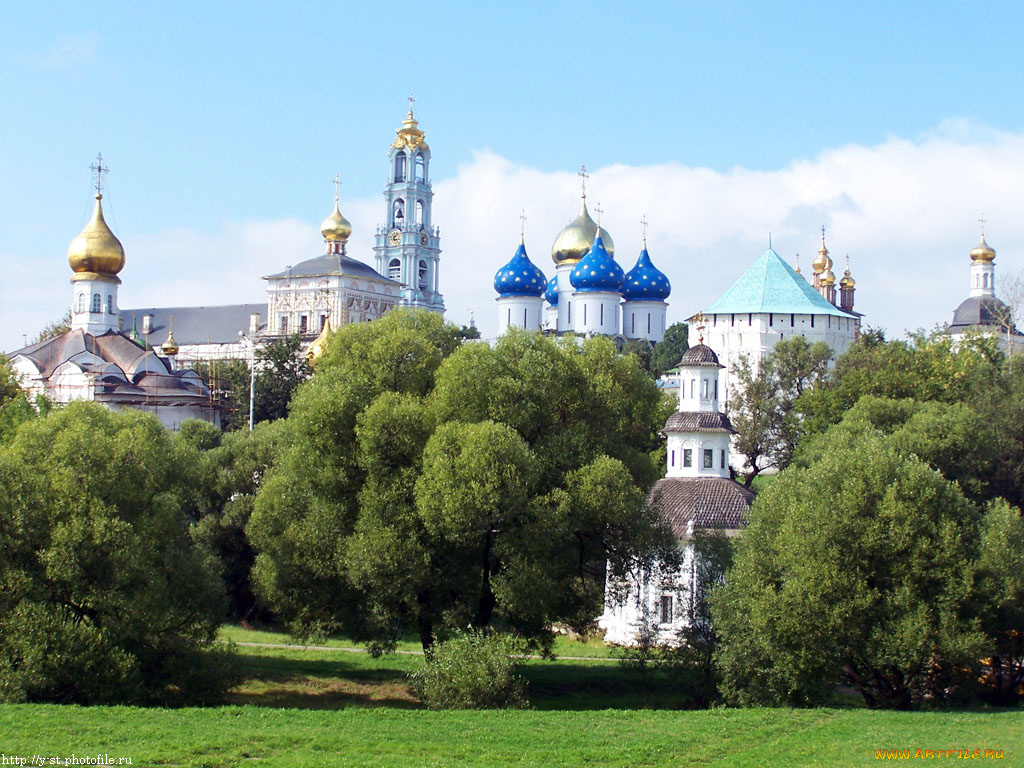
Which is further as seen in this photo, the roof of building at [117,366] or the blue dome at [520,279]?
the blue dome at [520,279]

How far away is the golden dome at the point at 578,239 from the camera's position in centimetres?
7262

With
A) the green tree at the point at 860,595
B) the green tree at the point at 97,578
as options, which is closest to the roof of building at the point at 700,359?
the green tree at the point at 860,595

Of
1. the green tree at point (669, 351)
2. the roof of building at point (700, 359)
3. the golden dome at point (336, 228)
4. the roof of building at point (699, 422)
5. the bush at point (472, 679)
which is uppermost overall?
the golden dome at point (336, 228)

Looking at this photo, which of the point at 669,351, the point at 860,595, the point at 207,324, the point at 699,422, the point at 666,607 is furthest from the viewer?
the point at 207,324

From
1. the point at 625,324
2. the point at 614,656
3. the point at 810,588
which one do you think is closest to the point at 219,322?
the point at 625,324

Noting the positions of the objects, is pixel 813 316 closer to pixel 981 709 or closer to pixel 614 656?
pixel 614 656

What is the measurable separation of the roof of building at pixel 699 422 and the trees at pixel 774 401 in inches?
461

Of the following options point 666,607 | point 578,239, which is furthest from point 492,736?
point 578,239

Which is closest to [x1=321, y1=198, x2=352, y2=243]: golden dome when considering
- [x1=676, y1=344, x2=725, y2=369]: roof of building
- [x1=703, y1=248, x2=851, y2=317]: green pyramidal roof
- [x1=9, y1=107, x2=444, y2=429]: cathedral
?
[x1=9, y1=107, x2=444, y2=429]: cathedral

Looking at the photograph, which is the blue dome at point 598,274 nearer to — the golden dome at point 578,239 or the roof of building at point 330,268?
the golden dome at point 578,239

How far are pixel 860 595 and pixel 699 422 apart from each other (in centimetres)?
1168

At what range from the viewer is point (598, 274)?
212ft

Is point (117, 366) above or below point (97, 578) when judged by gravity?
above

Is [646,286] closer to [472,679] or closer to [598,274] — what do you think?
[598,274]
